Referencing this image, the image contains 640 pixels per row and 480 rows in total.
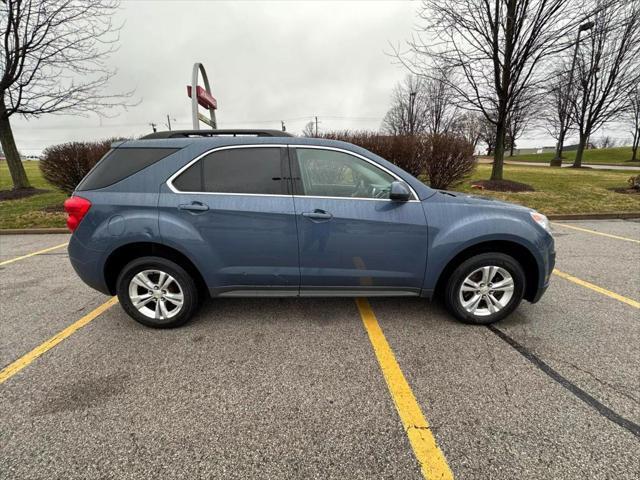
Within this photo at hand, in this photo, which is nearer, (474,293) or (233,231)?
(233,231)

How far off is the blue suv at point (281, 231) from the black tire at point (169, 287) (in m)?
0.01

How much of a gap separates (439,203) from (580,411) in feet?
5.72

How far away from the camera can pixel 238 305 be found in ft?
10.9

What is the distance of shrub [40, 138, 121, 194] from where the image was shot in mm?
9250

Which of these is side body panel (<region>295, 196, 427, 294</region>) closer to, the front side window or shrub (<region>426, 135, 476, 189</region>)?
the front side window

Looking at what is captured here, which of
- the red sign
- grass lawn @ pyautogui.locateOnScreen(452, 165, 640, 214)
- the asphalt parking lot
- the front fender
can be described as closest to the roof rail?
the front fender

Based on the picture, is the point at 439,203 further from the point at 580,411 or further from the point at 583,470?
the point at 583,470

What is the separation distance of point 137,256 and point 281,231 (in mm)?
1415

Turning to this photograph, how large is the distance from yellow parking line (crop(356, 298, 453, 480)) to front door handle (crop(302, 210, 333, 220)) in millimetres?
1140

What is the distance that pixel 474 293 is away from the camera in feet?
9.39

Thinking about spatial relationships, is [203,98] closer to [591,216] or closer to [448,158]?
[448,158]

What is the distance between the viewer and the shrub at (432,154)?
9484mm

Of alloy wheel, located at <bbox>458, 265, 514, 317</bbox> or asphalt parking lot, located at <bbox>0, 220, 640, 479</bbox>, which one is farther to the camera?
alloy wheel, located at <bbox>458, 265, 514, 317</bbox>

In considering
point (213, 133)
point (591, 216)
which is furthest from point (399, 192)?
point (591, 216)
